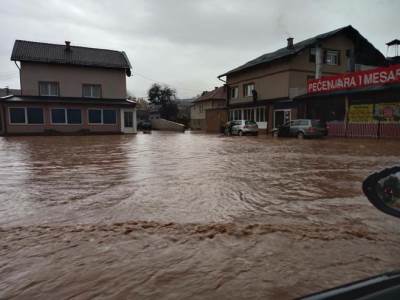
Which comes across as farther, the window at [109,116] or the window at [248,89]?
the window at [248,89]

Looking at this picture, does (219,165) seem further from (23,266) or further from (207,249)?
(23,266)

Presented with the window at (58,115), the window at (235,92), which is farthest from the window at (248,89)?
the window at (58,115)

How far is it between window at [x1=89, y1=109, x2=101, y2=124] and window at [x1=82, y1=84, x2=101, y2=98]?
2.84 metres

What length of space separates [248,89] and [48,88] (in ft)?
68.3

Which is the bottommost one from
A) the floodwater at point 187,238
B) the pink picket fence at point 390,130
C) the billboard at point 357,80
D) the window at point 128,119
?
the floodwater at point 187,238

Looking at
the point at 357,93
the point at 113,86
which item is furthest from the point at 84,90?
the point at 357,93

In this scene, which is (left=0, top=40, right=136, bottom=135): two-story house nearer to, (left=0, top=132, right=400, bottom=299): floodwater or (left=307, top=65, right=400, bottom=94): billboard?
(left=307, top=65, right=400, bottom=94): billboard

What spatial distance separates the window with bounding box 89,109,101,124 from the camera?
29.9m

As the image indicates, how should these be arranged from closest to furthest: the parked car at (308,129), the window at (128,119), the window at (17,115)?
the parked car at (308,129) < the window at (17,115) < the window at (128,119)

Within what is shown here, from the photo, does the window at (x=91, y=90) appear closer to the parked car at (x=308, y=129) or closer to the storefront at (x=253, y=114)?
the storefront at (x=253, y=114)

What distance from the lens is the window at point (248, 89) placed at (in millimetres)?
33750

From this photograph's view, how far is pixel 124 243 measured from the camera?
331 centimetres

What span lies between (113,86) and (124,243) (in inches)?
1235

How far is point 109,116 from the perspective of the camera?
3048 cm
